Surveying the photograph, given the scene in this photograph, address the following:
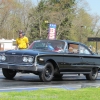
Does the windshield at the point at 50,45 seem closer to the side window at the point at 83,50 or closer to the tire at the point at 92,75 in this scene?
the side window at the point at 83,50

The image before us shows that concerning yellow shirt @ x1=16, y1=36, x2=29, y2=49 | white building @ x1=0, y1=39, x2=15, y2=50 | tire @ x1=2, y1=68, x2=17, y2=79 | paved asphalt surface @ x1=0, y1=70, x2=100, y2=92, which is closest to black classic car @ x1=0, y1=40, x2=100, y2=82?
tire @ x1=2, y1=68, x2=17, y2=79

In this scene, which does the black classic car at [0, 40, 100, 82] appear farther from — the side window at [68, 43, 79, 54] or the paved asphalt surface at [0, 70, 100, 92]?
the paved asphalt surface at [0, 70, 100, 92]

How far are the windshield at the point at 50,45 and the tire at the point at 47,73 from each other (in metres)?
0.98

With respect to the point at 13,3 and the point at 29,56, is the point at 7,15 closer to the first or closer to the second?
the point at 13,3

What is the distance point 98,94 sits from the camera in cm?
864

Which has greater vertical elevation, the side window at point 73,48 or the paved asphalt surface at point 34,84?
the side window at point 73,48

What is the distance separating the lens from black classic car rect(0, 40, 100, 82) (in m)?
12.8

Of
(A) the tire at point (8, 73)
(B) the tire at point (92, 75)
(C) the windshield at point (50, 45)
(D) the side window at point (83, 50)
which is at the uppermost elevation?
(C) the windshield at point (50, 45)

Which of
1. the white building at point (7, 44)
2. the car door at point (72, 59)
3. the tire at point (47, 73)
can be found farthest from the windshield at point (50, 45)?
the white building at point (7, 44)

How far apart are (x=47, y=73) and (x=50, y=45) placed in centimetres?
145

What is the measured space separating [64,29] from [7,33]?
1351 centimetres

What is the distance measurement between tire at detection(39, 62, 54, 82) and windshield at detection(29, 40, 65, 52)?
98 cm

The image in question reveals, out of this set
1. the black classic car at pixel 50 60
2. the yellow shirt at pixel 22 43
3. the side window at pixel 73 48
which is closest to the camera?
the black classic car at pixel 50 60

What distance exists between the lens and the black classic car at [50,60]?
Answer: 12797 millimetres
